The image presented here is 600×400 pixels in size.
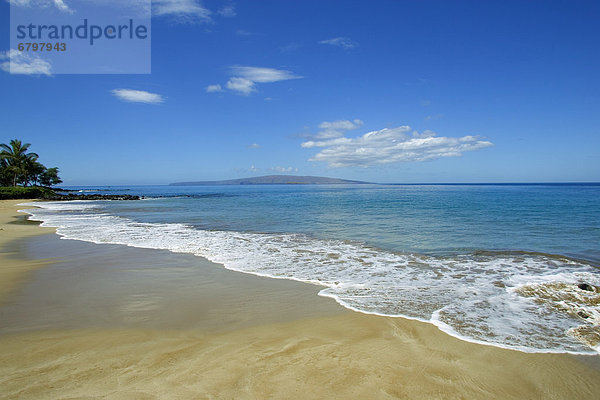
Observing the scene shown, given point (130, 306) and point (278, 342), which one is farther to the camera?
point (130, 306)

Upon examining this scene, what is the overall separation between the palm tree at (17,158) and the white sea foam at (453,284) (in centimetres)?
6984

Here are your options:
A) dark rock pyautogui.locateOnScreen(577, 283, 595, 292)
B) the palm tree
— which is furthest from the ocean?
the palm tree

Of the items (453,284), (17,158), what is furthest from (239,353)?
(17,158)

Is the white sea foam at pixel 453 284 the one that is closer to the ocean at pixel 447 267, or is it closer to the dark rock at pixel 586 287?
the ocean at pixel 447 267

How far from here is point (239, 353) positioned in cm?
438

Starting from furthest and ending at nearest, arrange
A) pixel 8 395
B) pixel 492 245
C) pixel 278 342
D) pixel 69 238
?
pixel 69 238, pixel 492 245, pixel 278 342, pixel 8 395

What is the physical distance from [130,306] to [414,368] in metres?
5.47

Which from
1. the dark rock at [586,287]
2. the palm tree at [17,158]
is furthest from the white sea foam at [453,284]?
the palm tree at [17,158]

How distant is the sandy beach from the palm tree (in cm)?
7499

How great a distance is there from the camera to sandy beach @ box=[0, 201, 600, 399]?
362 cm

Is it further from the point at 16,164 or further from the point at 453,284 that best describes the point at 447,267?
the point at 16,164

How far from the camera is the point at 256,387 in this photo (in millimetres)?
3609

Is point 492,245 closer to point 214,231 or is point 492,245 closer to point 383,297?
point 383,297

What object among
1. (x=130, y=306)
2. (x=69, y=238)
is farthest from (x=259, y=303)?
(x=69, y=238)
